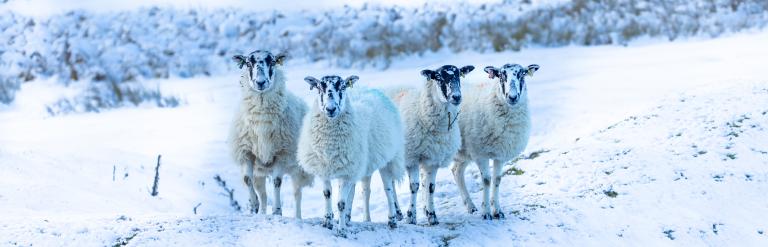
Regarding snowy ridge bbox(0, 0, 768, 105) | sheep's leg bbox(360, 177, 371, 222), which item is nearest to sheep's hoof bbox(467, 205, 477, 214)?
sheep's leg bbox(360, 177, 371, 222)

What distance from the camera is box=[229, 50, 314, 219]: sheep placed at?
8.67 meters

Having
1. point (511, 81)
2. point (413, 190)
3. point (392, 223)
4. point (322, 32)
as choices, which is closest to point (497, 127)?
point (511, 81)

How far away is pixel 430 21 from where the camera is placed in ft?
82.5

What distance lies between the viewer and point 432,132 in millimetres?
8898

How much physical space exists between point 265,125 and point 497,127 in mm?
2504

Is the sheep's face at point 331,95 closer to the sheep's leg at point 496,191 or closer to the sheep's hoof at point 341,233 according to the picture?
the sheep's hoof at point 341,233

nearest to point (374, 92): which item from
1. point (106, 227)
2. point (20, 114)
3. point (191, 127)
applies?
point (106, 227)

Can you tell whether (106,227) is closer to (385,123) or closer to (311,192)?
(385,123)

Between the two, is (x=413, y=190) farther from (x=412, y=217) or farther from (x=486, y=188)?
(x=486, y=188)

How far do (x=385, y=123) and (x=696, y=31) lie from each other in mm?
15811

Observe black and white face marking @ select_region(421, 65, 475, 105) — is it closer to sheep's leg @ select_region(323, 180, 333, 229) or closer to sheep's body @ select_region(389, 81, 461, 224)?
sheep's body @ select_region(389, 81, 461, 224)

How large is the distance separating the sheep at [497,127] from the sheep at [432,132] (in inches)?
14.5

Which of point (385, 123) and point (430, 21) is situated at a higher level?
point (430, 21)

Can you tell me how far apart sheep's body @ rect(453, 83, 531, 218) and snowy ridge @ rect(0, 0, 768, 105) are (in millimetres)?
11582
